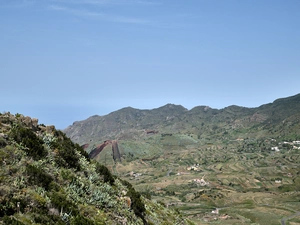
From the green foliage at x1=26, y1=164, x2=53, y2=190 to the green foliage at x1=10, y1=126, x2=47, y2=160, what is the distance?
2.23m

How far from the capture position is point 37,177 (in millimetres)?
16156

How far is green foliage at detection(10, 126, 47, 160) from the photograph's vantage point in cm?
1870

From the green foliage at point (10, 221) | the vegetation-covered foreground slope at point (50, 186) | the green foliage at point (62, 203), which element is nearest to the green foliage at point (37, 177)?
the vegetation-covered foreground slope at point (50, 186)

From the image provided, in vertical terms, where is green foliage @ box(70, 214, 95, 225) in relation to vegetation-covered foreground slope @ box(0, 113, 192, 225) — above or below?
below

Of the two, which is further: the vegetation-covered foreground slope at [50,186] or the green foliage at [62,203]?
the green foliage at [62,203]

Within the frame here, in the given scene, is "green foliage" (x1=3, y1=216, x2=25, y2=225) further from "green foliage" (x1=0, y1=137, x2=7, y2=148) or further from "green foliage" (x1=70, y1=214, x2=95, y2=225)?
"green foliage" (x1=0, y1=137, x2=7, y2=148)

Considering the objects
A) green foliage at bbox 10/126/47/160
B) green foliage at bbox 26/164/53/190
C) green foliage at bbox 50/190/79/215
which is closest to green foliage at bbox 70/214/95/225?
green foliage at bbox 50/190/79/215

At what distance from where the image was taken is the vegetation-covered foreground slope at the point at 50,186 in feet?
Answer: 44.5

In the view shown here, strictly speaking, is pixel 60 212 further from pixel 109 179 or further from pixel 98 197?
pixel 109 179

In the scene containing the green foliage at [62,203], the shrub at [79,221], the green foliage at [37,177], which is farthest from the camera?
the green foliage at [37,177]

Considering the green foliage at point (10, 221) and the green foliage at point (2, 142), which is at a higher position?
the green foliage at point (2, 142)

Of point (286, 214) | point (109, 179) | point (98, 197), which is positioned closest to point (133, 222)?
point (98, 197)

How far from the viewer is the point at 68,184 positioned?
60.8 feet

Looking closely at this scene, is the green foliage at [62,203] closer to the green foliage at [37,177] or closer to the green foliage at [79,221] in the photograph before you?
the green foliage at [79,221]
